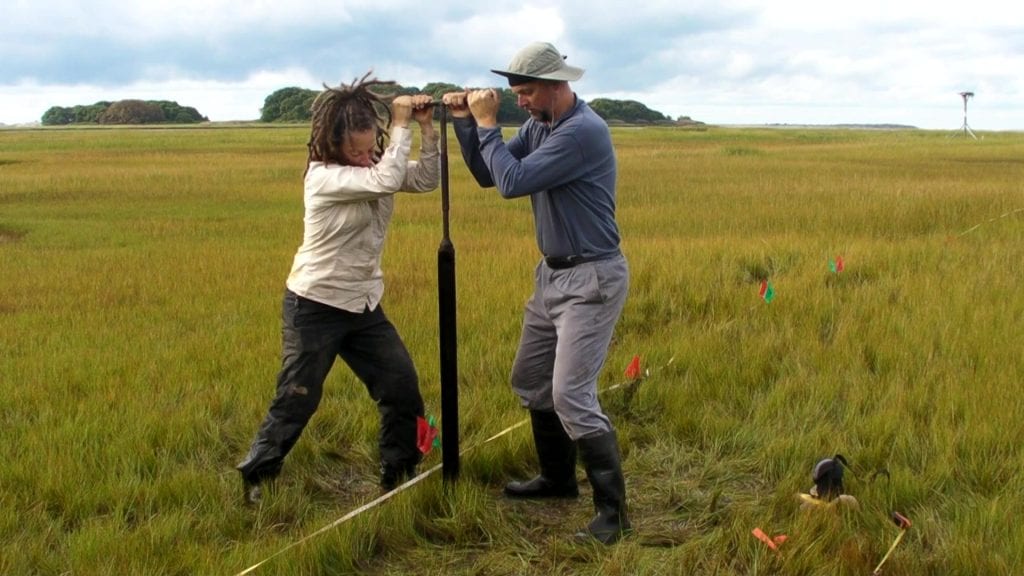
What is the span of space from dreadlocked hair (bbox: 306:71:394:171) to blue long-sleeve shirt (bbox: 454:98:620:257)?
0.37 meters

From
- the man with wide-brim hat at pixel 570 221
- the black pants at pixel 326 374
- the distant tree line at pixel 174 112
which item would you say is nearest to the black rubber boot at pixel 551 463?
the man with wide-brim hat at pixel 570 221

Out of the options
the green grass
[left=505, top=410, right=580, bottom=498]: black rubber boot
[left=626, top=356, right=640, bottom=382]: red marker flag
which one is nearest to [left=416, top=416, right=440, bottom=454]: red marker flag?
the green grass

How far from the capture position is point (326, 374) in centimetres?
391

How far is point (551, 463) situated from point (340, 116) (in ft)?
5.25

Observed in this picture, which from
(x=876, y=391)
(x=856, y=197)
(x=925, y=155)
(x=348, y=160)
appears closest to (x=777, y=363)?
(x=876, y=391)

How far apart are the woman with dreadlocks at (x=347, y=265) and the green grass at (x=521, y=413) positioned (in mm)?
319

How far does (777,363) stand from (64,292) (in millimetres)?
5440

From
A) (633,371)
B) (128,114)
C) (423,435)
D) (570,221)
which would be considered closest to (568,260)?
(570,221)

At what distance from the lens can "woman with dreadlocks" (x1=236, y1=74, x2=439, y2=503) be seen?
3.62 m

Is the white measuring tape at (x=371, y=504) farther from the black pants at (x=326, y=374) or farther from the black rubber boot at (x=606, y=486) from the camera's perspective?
the black rubber boot at (x=606, y=486)

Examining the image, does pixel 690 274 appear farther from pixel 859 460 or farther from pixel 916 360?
pixel 859 460

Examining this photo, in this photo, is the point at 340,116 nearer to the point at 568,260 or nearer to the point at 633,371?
the point at 568,260

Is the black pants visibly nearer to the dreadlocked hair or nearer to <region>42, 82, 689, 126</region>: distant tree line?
the dreadlocked hair

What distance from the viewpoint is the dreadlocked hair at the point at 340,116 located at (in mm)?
3686
